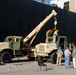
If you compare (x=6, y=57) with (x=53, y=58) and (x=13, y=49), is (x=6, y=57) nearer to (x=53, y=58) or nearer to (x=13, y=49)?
(x=13, y=49)

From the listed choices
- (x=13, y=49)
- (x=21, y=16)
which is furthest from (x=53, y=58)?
(x=21, y=16)

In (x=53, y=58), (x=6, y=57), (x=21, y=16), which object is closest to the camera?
(x=53, y=58)

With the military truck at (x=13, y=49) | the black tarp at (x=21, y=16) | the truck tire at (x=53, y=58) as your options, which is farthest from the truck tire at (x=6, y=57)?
the black tarp at (x=21, y=16)

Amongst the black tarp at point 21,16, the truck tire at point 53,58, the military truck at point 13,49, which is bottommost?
the truck tire at point 53,58

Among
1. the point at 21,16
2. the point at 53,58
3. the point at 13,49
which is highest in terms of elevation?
the point at 21,16

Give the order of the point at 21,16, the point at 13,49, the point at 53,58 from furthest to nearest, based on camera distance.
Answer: the point at 21,16, the point at 13,49, the point at 53,58

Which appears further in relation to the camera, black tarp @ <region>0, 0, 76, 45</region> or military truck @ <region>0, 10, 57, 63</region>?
black tarp @ <region>0, 0, 76, 45</region>

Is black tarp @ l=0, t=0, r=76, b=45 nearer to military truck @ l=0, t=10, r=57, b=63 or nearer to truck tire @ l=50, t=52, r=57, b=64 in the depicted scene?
military truck @ l=0, t=10, r=57, b=63

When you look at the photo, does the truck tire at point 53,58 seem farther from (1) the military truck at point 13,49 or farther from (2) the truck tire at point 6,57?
(2) the truck tire at point 6,57

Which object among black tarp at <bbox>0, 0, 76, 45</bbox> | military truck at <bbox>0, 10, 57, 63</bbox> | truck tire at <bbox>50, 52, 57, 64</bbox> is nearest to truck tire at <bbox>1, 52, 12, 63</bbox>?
military truck at <bbox>0, 10, 57, 63</bbox>

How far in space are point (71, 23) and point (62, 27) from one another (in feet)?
13.5

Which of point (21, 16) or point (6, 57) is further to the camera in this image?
point (21, 16)

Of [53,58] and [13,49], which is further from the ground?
[13,49]

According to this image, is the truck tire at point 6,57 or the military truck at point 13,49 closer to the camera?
the truck tire at point 6,57
